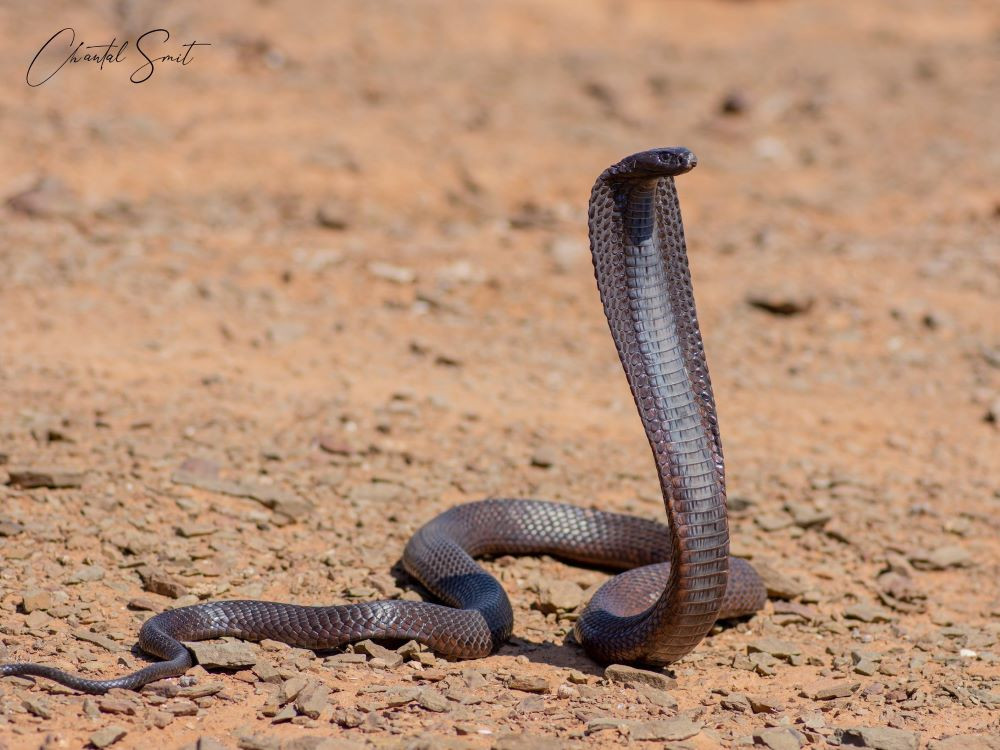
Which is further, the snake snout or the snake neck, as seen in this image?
the snake neck

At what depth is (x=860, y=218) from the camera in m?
14.1

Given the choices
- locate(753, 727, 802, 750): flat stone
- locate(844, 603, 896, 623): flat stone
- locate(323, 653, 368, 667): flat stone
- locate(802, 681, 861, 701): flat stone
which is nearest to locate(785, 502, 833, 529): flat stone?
locate(844, 603, 896, 623): flat stone

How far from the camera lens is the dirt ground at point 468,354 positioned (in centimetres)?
543

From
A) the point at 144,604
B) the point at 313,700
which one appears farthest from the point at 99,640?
the point at 313,700

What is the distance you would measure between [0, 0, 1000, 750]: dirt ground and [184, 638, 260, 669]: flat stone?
52mm

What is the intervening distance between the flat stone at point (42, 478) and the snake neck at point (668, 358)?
12.0ft

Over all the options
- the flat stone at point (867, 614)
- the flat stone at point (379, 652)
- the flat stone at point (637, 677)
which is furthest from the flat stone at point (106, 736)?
the flat stone at point (867, 614)

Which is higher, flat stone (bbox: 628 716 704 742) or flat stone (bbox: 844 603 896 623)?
flat stone (bbox: 628 716 704 742)

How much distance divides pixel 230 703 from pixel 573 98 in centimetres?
1316

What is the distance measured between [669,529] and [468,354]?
16.2 feet

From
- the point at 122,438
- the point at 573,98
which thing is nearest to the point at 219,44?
the point at 573,98

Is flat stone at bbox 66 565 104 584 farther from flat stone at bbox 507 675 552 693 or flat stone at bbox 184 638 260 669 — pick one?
flat stone at bbox 507 675 552 693

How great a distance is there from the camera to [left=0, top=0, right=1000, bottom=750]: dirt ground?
5.43m

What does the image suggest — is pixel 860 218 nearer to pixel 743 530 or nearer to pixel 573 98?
pixel 573 98
